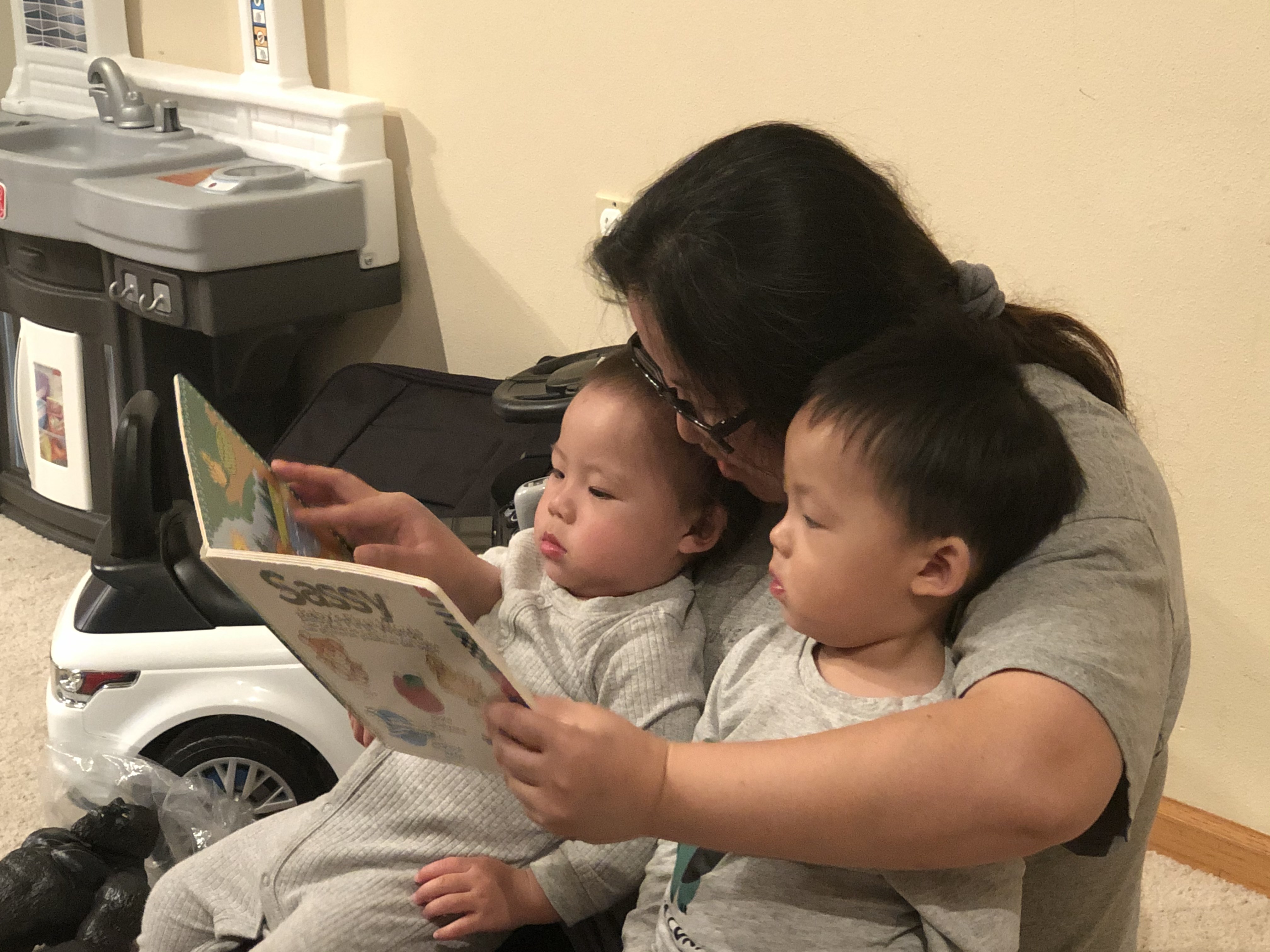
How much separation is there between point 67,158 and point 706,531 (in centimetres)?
216

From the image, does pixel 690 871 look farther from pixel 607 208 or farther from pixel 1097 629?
pixel 607 208

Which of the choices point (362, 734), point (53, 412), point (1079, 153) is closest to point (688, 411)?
point (362, 734)

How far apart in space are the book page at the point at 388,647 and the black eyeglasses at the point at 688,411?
0.89 feet

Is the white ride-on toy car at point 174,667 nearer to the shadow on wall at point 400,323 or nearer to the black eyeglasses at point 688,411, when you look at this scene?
the black eyeglasses at point 688,411

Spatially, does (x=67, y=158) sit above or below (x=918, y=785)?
above

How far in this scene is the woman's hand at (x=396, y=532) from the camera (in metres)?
1.13

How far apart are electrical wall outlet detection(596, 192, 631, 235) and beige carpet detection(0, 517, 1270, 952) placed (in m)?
1.21

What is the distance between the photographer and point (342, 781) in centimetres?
110

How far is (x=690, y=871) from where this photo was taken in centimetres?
88

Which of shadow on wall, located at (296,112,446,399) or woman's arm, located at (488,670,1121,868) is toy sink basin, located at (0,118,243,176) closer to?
shadow on wall, located at (296,112,446,399)

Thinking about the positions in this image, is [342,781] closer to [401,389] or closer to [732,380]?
[732,380]

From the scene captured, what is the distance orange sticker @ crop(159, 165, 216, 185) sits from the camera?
2.33 meters

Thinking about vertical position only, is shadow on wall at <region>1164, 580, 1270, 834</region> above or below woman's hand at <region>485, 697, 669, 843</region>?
below

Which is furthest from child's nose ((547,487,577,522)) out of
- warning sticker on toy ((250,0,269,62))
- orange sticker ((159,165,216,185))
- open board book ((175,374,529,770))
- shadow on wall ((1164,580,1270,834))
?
warning sticker on toy ((250,0,269,62))
